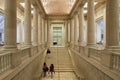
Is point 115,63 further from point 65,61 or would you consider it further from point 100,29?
point 100,29

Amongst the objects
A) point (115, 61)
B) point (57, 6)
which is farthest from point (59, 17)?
point (115, 61)

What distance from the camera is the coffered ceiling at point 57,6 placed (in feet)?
68.4

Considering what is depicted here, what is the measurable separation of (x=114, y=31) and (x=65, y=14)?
19111 mm

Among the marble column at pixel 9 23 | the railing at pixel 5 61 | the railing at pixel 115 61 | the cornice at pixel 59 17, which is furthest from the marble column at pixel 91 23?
the cornice at pixel 59 17

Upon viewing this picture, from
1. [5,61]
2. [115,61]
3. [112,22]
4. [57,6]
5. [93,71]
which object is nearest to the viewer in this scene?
[5,61]

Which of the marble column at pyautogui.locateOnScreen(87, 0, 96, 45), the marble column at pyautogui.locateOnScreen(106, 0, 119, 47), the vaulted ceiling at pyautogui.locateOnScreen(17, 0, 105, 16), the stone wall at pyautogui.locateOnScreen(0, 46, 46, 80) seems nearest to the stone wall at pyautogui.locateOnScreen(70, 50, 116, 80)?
the marble column at pyautogui.locateOnScreen(106, 0, 119, 47)

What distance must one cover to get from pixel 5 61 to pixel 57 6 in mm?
17757

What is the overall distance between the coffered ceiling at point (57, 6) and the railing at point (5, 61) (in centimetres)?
1521

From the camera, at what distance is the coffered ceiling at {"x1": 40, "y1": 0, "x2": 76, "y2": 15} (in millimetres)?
20859

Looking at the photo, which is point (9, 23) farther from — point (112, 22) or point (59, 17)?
point (59, 17)

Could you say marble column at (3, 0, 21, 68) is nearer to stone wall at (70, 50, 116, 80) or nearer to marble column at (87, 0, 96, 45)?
stone wall at (70, 50, 116, 80)

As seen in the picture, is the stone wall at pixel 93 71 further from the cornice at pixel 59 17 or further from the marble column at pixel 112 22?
the cornice at pixel 59 17

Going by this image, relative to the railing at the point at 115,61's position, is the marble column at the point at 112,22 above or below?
above

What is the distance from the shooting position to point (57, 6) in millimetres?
22344
